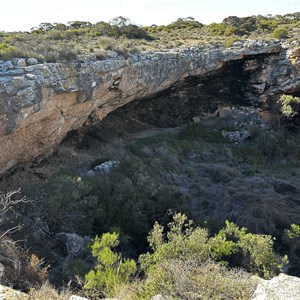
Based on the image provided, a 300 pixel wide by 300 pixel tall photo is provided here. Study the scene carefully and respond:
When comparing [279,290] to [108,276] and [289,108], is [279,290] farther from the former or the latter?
[289,108]

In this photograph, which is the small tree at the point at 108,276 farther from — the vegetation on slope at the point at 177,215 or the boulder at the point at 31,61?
the boulder at the point at 31,61

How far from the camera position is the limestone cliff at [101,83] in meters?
9.31

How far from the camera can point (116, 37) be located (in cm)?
2094

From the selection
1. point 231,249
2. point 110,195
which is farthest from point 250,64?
point 231,249

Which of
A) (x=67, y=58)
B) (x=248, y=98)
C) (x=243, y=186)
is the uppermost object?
(x=67, y=58)

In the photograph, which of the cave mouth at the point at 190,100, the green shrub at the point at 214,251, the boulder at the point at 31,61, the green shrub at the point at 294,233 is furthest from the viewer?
the cave mouth at the point at 190,100

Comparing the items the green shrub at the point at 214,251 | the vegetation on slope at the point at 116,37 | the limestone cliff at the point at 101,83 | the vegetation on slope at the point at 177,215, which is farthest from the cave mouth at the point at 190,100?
the green shrub at the point at 214,251

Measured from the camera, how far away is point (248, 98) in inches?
803

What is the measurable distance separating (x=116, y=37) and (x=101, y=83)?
1003 centimetres

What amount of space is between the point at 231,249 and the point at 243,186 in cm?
535

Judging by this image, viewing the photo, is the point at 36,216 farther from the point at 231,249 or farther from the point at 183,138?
the point at 183,138

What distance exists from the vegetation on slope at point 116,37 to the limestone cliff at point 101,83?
0.63 metres

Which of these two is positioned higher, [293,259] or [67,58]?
[67,58]

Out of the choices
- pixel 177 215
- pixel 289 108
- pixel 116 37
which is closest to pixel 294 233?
pixel 177 215
